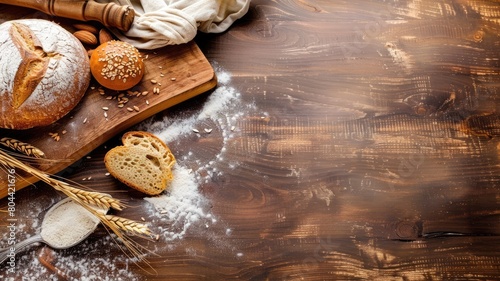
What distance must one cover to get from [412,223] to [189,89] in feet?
3.20

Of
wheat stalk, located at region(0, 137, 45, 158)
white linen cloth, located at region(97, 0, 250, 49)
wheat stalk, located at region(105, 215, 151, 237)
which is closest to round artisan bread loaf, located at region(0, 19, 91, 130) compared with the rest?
wheat stalk, located at region(0, 137, 45, 158)

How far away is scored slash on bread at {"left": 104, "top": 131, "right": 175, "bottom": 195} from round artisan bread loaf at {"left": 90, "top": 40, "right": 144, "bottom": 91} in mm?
221

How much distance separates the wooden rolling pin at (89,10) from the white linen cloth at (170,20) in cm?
5

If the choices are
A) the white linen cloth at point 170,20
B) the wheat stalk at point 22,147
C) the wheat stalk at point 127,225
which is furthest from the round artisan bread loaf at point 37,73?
the wheat stalk at point 127,225

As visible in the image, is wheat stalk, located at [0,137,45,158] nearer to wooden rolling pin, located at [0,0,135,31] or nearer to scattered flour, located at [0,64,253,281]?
scattered flour, located at [0,64,253,281]

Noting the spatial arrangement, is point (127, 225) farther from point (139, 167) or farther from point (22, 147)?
point (22, 147)

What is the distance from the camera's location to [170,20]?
69.4 inches

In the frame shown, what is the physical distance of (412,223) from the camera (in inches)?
69.2

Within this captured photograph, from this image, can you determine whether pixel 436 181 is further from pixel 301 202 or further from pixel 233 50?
pixel 233 50

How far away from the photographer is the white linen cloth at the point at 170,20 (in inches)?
69.4

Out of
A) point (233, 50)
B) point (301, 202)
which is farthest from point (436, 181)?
point (233, 50)

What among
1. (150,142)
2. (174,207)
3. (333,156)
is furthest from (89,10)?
(333,156)

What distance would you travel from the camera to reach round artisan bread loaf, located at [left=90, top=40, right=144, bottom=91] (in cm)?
169

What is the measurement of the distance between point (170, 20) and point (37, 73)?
1.66 feet
